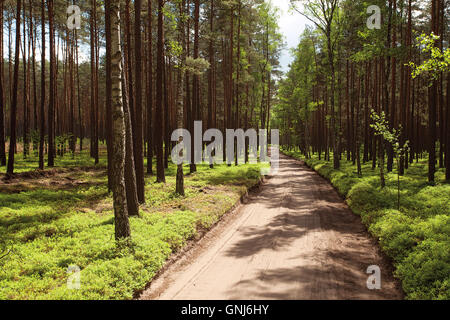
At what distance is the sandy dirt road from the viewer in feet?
19.4

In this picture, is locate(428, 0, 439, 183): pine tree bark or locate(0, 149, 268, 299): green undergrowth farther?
locate(428, 0, 439, 183): pine tree bark

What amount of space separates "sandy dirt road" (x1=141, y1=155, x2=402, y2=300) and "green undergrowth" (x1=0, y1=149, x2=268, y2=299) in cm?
60

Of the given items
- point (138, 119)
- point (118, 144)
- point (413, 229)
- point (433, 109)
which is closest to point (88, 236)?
point (118, 144)

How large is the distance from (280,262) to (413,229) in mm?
4237

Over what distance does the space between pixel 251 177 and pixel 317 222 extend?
10135 mm

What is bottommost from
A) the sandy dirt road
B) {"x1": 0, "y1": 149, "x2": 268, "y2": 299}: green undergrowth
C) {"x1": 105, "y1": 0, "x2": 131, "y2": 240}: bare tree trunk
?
the sandy dirt road

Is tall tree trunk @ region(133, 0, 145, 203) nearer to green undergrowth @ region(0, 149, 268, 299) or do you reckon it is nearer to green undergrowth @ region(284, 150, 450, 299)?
green undergrowth @ region(0, 149, 268, 299)

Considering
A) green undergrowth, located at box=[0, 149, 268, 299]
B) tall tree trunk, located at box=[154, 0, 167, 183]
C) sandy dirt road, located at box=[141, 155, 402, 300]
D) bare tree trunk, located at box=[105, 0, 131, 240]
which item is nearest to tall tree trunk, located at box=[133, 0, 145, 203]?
green undergrowth, located at box=[0, 149, 268, 299]

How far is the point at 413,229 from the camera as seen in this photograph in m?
8.16

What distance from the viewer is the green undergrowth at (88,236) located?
18.8ft
